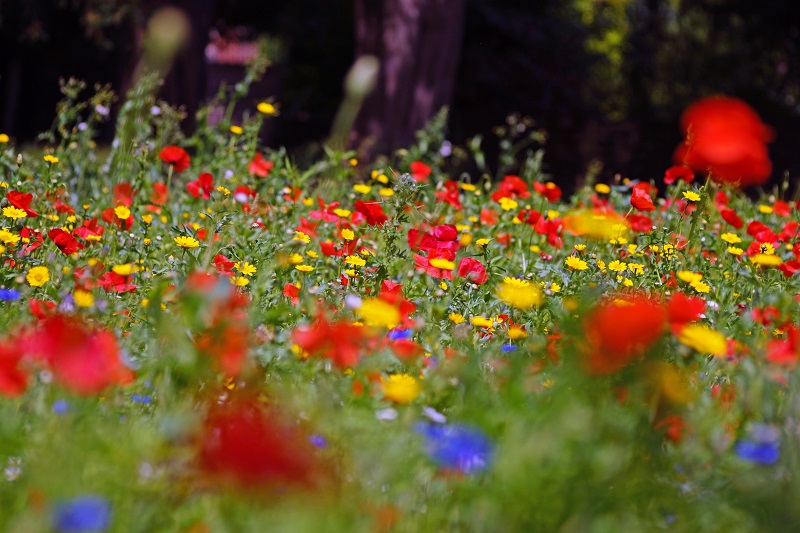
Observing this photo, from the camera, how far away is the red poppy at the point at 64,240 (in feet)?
8.98

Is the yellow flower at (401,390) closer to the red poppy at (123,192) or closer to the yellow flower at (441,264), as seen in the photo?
the yellow flower at (441,264)

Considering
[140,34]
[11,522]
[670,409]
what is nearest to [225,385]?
[11,522]

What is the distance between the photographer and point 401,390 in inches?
69.1

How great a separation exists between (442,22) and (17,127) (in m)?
11.5

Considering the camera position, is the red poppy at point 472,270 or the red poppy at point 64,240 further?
the red poppy at point 472,270

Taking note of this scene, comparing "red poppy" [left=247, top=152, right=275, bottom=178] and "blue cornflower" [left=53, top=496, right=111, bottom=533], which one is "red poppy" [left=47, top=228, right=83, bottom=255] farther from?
"blue cornflower" [left=53, top=496, right=111, bottom=533]

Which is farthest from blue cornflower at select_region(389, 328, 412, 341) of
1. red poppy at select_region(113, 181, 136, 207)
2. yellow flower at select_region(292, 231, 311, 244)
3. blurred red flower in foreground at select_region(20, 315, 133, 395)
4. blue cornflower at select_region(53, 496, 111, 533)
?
red poppy at select_region(113, 181, 136, 207)

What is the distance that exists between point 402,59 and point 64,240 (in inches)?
228

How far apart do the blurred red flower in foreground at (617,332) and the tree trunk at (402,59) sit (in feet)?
21.9

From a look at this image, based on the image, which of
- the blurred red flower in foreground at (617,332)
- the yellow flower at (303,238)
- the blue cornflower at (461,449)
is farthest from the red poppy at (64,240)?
the blurred red flower in foreground at (617,332)

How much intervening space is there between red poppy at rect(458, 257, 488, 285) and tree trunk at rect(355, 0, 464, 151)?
516 cm

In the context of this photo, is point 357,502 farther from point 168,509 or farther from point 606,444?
point 606,444

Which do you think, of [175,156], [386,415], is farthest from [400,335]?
[175,156]

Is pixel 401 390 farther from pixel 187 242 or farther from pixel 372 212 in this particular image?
pixel 372 212
